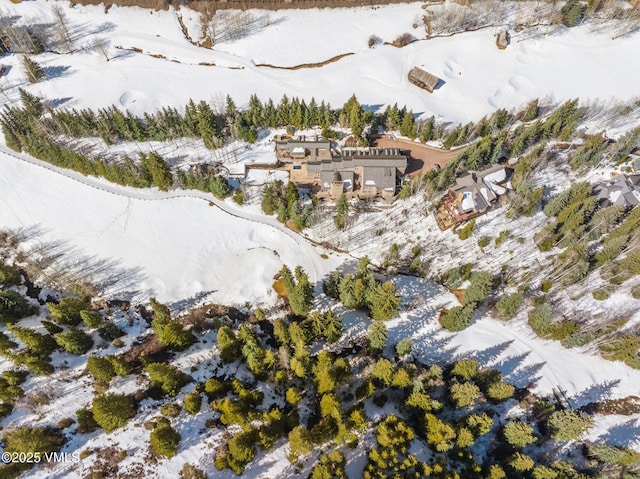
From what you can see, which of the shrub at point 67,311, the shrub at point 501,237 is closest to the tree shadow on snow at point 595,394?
the shrub at point 501,237

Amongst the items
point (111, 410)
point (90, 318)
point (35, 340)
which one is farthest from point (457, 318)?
point (35, 340)

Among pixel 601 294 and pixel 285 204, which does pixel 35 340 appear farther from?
pixel 601 294

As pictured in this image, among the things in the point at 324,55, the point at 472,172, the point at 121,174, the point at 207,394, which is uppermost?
the point at 324,55

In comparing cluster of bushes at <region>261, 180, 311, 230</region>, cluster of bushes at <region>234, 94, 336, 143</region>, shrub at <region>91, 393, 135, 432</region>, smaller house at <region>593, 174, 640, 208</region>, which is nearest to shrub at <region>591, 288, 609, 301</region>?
smaller house at <region>593, 174, 640, 208</region>

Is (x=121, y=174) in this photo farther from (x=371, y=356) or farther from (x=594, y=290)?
(x=594, y=290)

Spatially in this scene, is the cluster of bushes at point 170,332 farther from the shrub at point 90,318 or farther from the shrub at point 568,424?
the shrub at point 568,424

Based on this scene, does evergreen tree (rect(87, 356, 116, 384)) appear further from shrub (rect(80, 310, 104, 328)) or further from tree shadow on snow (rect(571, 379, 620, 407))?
tree shadow on snow (rect(571, 379, 620, 407))

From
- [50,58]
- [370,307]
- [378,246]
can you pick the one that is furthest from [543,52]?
[50,58]

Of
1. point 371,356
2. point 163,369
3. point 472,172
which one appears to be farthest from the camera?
point 472,172
